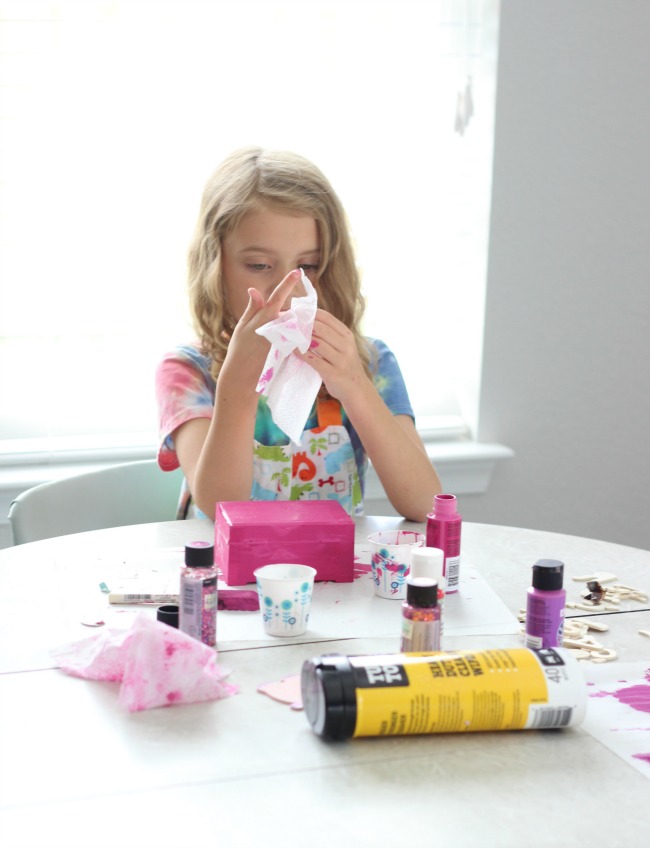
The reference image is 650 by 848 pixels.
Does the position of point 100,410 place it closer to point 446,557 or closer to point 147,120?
point 147,120

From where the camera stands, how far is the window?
7.30 ft

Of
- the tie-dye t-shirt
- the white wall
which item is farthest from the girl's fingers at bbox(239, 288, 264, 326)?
the white wall

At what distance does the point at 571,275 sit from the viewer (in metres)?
2.55

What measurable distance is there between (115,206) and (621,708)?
1714mm

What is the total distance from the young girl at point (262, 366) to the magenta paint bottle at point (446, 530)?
35 cm

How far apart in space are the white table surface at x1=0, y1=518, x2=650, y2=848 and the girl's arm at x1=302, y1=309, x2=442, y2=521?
55 cm

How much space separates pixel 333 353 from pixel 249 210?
32cm

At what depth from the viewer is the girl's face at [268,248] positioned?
1.67 meters

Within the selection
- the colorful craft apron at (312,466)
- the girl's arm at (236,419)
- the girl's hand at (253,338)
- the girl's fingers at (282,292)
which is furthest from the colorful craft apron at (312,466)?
the girl's fingers at (282,292)

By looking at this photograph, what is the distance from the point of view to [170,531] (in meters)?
1.58

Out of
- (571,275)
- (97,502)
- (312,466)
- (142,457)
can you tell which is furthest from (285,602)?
(571,275)

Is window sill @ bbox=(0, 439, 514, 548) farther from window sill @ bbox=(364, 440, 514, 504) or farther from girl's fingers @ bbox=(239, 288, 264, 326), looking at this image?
girl's fingers @ bbox=(239, 288, 264, 326)

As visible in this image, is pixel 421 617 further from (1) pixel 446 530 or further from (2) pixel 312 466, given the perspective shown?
(2) pixel 312 466

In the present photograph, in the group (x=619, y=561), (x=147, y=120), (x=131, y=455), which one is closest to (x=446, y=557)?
(x=619, y=561)
